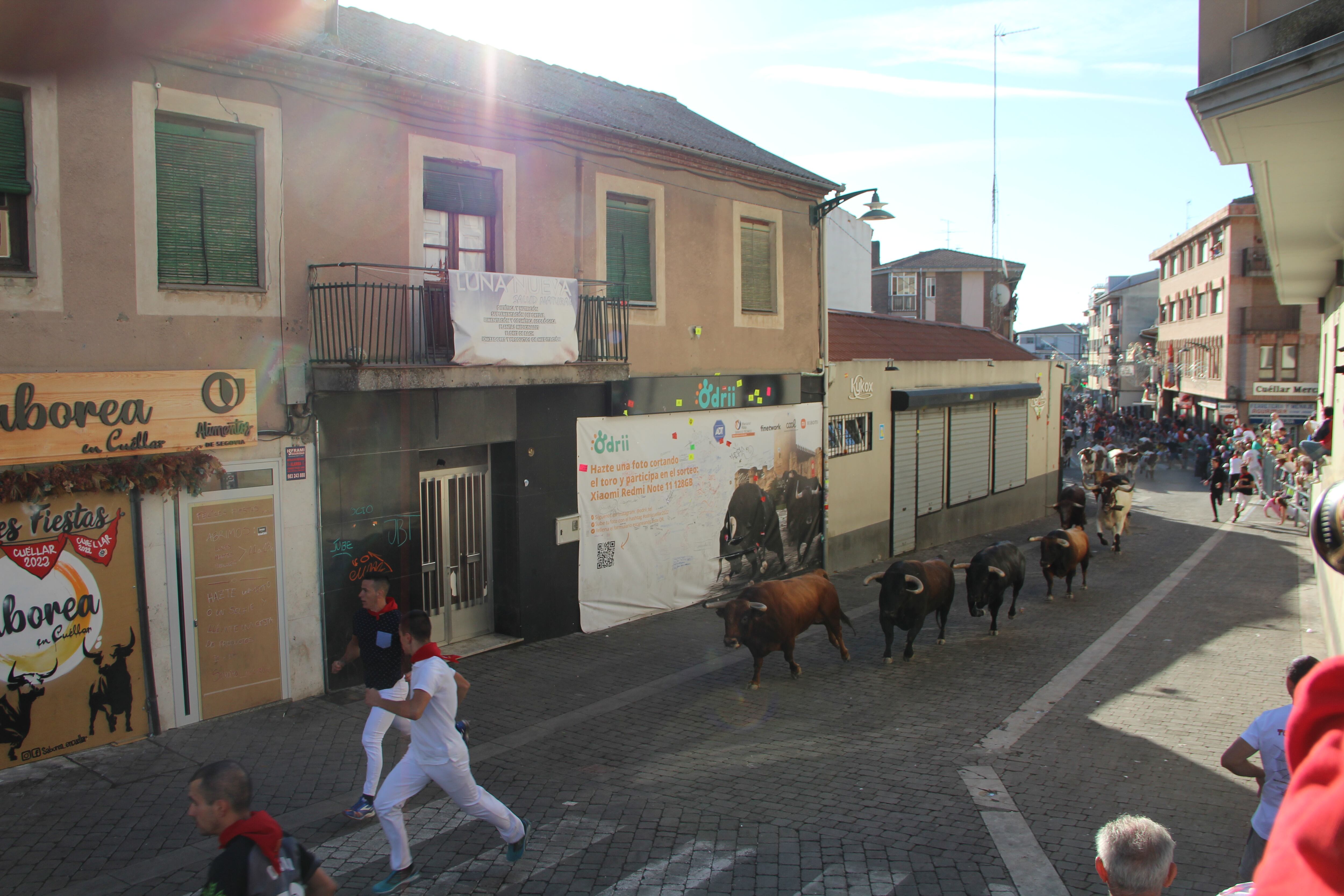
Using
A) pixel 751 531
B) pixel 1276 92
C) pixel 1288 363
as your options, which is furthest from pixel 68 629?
pixel 1288 363

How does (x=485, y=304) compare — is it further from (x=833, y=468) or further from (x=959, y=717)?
(x=833, y=468)

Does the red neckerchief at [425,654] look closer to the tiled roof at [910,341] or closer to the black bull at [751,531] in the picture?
the black bull at [751,531]

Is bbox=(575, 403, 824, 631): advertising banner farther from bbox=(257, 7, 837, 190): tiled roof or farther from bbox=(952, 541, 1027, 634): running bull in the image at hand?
bbox=(257, 7, 837, 190): tiled roof

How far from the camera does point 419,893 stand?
19.2 ft

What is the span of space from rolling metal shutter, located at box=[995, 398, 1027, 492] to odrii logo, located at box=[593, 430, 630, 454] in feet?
43.9

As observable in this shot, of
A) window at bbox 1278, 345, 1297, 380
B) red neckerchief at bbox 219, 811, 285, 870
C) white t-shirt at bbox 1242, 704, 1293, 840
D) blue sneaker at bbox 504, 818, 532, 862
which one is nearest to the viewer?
red neckerchief at bbox 219, 811, 285, 870

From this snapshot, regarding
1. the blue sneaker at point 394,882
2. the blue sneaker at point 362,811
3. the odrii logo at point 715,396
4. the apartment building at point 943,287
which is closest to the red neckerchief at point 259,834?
the blue sneaker at point 394,882

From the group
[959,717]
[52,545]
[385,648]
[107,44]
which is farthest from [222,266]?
[959,717]

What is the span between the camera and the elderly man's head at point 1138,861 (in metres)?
3.56

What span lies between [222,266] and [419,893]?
6.12 metres

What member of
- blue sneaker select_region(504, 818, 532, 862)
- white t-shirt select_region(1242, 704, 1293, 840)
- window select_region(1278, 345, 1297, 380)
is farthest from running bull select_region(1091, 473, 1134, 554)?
window select_region(1278, 345, 1297, 380)

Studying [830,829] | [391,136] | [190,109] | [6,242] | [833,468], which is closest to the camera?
[830,829]

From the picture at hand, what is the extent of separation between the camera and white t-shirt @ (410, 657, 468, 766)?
570 cm

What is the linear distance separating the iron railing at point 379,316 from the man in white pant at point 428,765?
4.63m
